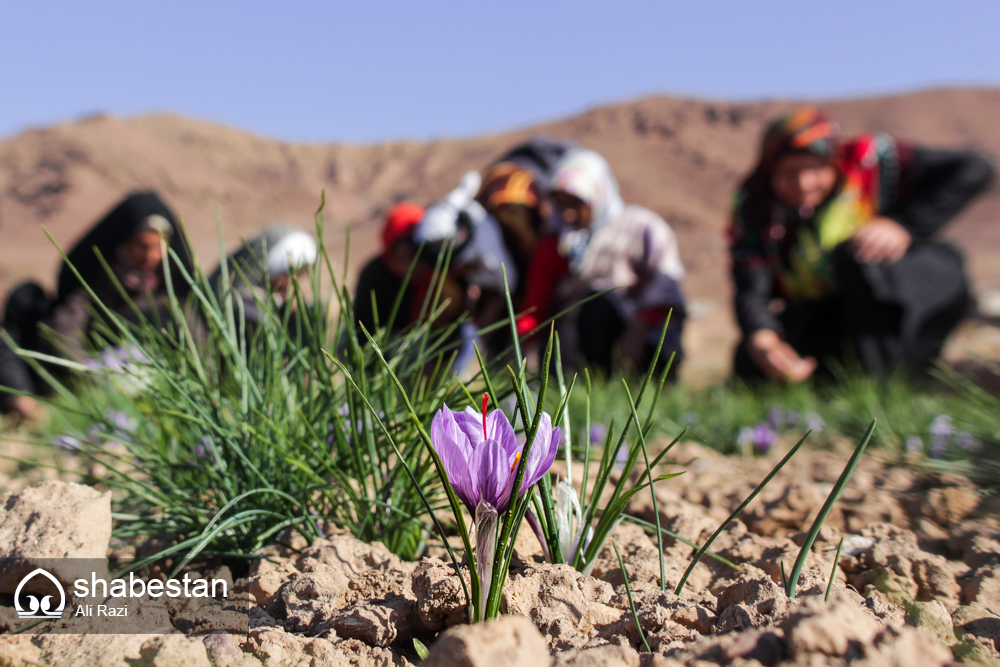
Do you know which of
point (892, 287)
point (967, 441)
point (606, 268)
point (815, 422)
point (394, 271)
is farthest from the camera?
point (394, 271)

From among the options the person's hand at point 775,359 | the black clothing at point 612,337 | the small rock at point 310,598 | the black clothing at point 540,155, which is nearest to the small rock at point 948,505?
the small rock at point 310,598

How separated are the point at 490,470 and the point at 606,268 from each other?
3.04 m

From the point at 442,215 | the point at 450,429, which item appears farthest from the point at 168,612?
the point at 442,215

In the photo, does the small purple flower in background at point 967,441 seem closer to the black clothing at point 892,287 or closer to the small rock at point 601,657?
the small rock at point 601,657

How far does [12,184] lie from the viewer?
31.4 metres

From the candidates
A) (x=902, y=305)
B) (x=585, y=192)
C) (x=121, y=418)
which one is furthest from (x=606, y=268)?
(x=121, y=418)

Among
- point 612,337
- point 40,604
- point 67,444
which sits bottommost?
point 612,337

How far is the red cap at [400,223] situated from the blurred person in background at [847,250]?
1.78 m

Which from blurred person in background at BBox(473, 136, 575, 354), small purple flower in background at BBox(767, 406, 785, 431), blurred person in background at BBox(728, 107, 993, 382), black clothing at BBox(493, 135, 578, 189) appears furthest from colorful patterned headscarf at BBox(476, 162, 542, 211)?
small purple flower in background at BBox(767, 406, 785, 431)

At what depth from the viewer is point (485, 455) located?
0.63 metres

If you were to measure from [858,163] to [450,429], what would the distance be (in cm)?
320

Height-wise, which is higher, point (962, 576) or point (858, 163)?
point (858, 163)

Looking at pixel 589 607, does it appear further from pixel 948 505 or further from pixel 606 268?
pixel 606 268

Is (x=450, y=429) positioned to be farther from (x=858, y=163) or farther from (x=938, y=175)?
(x=938, y=175)
